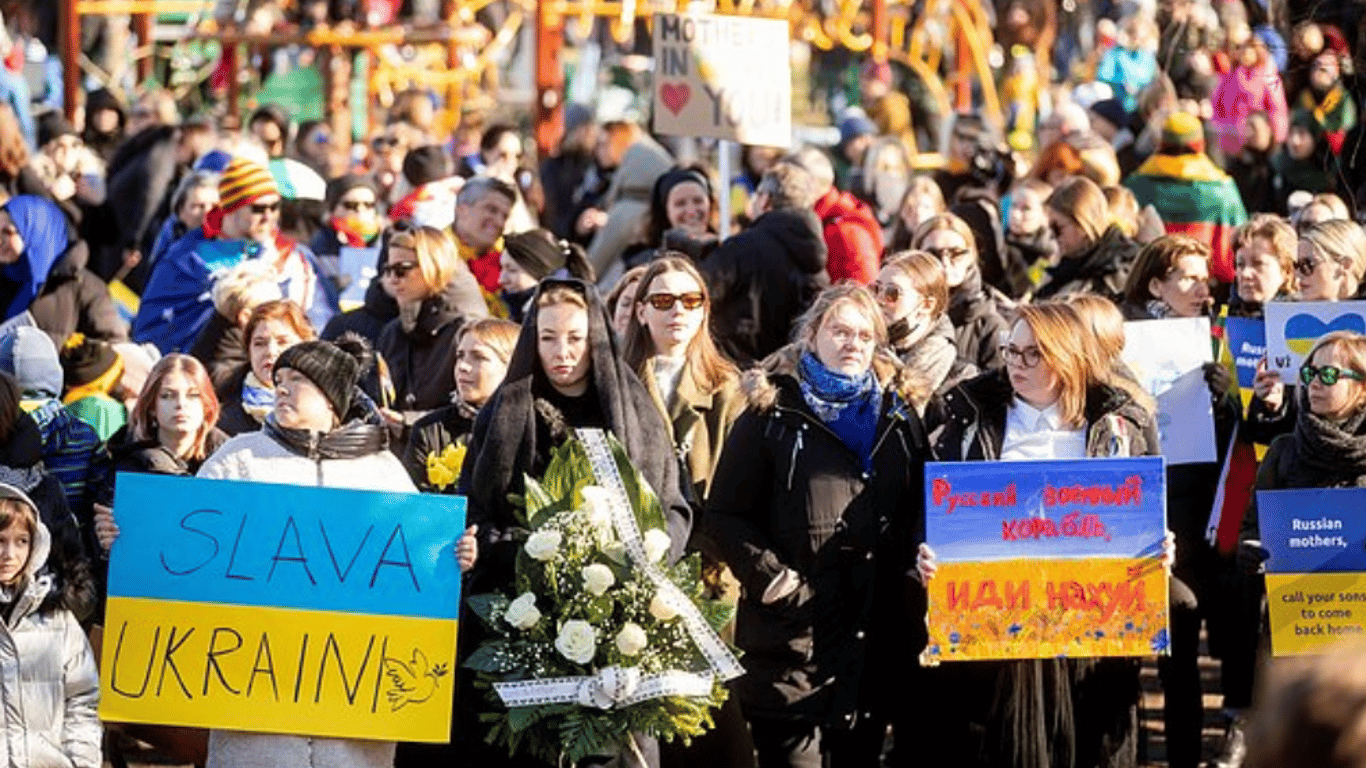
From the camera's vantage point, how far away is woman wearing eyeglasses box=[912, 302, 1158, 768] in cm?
852

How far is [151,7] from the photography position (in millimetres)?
22656

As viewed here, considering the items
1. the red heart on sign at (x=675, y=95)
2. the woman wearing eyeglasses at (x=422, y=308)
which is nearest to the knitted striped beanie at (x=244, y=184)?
the woman wearing eyeglasses at (x=422, y=308)

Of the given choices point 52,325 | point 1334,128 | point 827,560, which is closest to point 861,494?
point 827,560

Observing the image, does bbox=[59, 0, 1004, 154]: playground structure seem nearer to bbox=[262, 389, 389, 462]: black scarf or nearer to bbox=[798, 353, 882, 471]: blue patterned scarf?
bbox=[798, 353, 882, 471]: blue patterned scarf

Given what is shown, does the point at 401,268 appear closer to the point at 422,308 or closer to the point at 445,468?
the point at 422,308

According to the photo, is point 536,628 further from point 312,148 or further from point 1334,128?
point 312,148

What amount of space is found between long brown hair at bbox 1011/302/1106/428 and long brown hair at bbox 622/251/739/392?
121 centimetres

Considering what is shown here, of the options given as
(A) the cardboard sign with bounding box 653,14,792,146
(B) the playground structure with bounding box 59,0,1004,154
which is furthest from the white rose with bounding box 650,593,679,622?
(B) the playground structure with bounding box 59,0,1004,154

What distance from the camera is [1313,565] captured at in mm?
8555

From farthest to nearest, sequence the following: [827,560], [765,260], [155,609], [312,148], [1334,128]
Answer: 1. [312,148]
2. [1334,128]
3. [765,260]
4. [827,560]
5. [155,609]

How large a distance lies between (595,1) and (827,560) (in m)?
14.4

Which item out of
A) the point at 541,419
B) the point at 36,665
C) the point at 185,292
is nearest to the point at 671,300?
the point at 541,419

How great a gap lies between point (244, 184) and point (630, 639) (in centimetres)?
534

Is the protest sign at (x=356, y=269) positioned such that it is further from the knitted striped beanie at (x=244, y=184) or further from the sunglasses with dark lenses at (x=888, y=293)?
the sunglasses with dark lenses at (x=888, y=293)
